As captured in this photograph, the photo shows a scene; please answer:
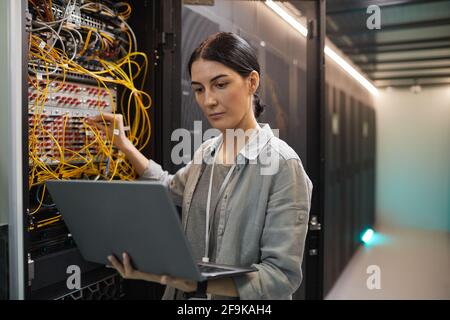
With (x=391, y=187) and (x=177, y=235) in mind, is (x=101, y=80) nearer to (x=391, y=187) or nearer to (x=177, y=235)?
(x=177, y=235)

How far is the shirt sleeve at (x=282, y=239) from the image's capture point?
3.50 ft

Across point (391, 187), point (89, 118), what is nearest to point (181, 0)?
point (89, 118)

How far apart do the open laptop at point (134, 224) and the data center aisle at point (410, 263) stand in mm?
1925

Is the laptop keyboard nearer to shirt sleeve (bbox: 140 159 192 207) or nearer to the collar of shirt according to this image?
the collar of shirt

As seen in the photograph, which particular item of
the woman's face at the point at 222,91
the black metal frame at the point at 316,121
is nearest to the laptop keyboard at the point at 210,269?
the woman's face at the point at 222,91

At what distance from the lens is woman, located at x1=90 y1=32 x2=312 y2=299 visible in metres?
1.08

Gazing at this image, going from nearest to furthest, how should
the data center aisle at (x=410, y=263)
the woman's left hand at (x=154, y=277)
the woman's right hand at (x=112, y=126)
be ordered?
the woman's left hand at (x=154, y=277) → the woman's right hand at (x=112, y=126) → the data center aisle at (x=410, y=263)

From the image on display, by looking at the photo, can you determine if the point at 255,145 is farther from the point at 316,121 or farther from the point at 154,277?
the point at 316,121

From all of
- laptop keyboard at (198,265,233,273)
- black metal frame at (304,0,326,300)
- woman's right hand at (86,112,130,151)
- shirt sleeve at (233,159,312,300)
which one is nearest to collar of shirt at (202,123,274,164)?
shirt sleeve at (233,159,312,300)

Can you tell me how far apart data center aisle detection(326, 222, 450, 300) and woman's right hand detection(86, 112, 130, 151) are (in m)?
1.98

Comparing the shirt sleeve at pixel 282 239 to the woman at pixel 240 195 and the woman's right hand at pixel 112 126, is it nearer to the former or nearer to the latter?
the woman at pixel 240 195

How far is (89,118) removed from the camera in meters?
1.47
